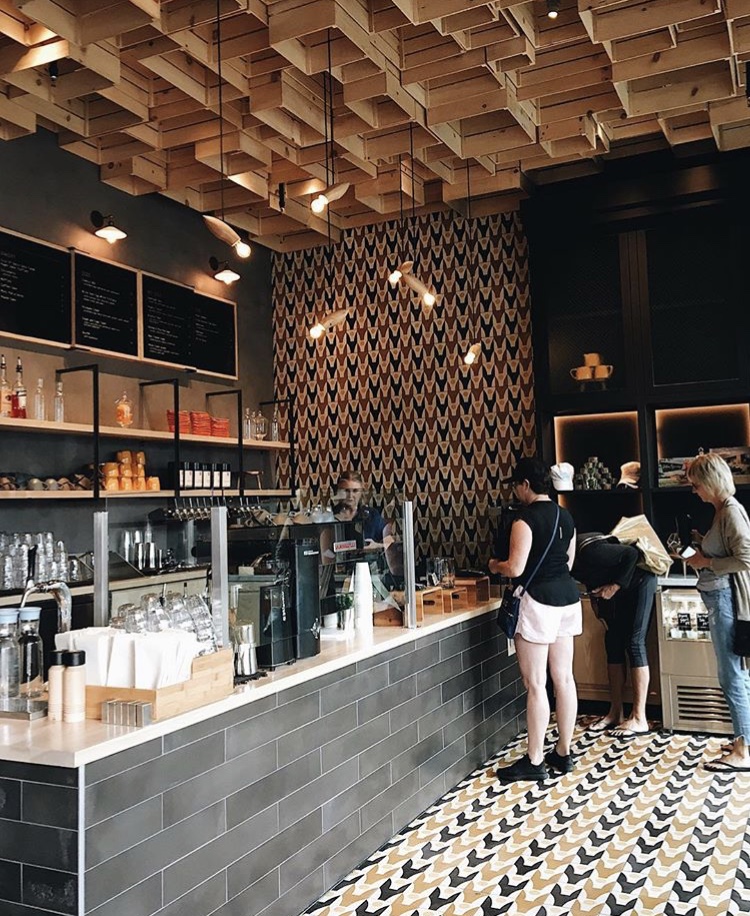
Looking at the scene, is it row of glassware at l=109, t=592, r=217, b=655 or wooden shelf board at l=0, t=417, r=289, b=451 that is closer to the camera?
row of glassware at l=109, t=592, r=217, b=655

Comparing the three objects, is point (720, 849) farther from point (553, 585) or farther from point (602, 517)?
point (602, 517)

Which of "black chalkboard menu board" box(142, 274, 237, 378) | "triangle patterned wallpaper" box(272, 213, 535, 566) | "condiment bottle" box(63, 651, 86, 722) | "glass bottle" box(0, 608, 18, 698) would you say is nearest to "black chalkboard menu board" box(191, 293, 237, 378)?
"black chalkboard menu board" box(142, 274, 237, 378)

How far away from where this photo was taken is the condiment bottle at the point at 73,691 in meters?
2.54

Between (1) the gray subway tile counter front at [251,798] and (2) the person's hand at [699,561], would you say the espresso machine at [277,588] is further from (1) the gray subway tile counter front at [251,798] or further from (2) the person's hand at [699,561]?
(2) the person's hand at [699,561]

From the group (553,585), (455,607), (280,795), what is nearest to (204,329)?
(455,607)

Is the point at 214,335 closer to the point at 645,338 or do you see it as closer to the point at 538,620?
the point at 645,338

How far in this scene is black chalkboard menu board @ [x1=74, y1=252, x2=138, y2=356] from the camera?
5340mm

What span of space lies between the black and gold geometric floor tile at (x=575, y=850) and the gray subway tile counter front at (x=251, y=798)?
0.15 metres

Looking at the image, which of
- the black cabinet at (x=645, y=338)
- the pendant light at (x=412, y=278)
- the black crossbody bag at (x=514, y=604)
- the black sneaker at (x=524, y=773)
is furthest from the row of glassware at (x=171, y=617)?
the black cabinet at (x=645, y=338)

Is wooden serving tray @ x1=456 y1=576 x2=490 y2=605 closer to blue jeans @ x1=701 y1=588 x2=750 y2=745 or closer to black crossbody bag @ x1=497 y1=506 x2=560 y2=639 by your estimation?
black crossbody bag @ x1=497 y1=506 x2=560 y2=639

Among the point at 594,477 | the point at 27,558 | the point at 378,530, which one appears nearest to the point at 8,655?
the point at 378,530

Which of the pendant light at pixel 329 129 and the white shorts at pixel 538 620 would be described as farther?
the white shorts at pixel 538 620

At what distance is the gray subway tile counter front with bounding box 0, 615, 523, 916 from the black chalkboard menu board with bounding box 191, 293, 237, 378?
9.74 feet

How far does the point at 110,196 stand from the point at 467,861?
Result: 4.50m
